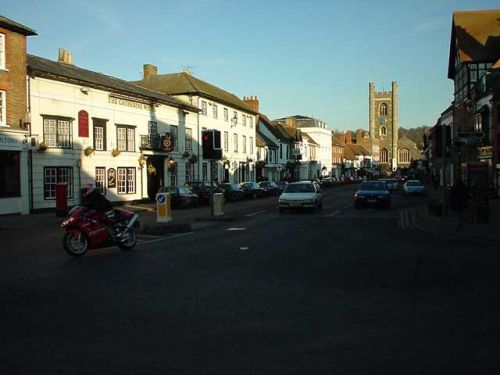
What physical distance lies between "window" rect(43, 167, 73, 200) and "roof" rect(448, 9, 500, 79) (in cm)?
3303

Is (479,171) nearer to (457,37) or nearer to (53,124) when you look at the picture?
(53,124)

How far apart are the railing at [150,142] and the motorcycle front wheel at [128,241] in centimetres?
2444

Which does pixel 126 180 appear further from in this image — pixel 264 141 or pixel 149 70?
pixel 264 141

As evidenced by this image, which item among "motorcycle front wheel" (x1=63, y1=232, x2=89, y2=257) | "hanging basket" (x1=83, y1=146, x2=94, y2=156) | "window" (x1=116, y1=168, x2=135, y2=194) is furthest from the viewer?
"window" (x1=116, y1=168, x2=135, y2=194)

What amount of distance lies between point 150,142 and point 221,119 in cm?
1578

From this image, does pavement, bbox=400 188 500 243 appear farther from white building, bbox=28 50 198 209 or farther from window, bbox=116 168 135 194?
window, bbox=116 168 135 194

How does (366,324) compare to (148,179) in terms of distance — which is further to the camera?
(148,179)

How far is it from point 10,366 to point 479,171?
19211 mm

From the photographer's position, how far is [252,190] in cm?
4656

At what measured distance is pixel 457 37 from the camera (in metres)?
46.1

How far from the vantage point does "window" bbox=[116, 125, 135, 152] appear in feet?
117

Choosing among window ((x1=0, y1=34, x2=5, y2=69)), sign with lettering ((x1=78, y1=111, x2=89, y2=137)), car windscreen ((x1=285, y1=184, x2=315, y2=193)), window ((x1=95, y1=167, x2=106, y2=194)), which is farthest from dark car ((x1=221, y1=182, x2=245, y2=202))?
window ((x1=0, y1=34, x2=5, y2=69))

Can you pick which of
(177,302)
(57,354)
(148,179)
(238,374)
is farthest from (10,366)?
(148,179)

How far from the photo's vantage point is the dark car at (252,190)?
150ft
